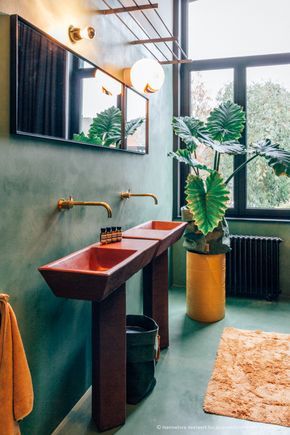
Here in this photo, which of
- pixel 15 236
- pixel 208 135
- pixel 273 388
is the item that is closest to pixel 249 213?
pixel 208 135

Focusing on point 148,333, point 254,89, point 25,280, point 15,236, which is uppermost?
point 254,89

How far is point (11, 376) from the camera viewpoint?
1.36 meters

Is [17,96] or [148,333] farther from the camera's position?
[148,333]

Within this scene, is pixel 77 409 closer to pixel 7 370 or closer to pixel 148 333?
pixel 148 333

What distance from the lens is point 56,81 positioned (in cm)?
189

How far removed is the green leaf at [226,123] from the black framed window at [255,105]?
2.64 ft

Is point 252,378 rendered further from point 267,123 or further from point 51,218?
point 267,123

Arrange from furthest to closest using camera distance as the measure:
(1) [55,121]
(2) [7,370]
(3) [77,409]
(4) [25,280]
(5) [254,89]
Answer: (5) [254,89]
(3) [77,409]
(1) [55,121]
(4) [25,280]
(2) [7,370]

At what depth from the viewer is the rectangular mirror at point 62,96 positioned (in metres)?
1.60

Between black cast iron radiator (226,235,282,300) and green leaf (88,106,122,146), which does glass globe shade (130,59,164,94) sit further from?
black cast iron radiator (226,235,282,300)

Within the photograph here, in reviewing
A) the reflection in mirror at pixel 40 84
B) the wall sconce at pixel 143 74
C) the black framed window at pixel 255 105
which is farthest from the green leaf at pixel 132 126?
the black framed window at pixel 255 105

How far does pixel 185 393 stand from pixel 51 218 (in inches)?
52.6

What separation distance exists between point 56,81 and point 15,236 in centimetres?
81

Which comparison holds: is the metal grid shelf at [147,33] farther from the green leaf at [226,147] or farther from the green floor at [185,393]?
the green floor at [185,393]
